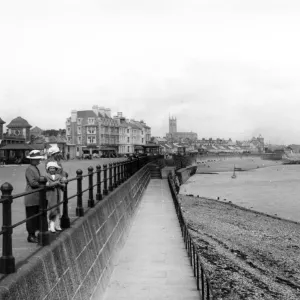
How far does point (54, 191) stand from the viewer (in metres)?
5.91

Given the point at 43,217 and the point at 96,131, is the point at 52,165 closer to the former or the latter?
the point at 43,217

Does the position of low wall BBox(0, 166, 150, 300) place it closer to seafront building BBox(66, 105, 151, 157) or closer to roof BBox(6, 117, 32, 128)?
seafront building BBox(66, 105, 151, 157)

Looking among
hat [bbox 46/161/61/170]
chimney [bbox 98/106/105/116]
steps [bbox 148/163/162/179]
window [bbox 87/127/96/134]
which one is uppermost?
chimney [bbox 98/106/105/116]

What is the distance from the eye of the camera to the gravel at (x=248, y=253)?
11.8 m

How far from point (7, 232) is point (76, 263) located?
219 cm

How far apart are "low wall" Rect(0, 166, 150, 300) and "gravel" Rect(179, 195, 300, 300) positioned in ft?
12.9

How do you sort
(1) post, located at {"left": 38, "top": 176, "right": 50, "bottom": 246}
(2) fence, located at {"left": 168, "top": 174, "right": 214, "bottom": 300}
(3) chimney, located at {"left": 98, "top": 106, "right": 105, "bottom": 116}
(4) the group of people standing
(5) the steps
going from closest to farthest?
1. (1) post, located at {"left": 38, "top": 176, "right": 50, "bottom": 246}
2. (4) the group of people standing
3. (2) fence, located at {"left": 168, "top": 174, "right": 214, "bottom": 300}
4. (5) the steps
5. (3) chimney, located at {"left": 98, "top": 106, "right": 105, "bottom": 116}

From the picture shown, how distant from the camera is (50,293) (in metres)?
4.44

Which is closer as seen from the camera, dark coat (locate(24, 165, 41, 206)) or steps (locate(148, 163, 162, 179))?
dark coat (locate(24, 165, 41, 206))

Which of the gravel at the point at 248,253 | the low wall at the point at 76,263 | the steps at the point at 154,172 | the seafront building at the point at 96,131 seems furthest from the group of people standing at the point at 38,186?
the seafront building at the point at 96,131

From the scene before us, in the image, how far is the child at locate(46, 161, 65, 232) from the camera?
18.9 ft

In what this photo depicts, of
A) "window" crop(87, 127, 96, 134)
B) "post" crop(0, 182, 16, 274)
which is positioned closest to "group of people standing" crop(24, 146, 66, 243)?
"post" crop(0, 182, 16, 274)

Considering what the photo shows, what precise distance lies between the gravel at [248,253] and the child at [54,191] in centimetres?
666

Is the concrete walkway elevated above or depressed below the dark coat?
below
